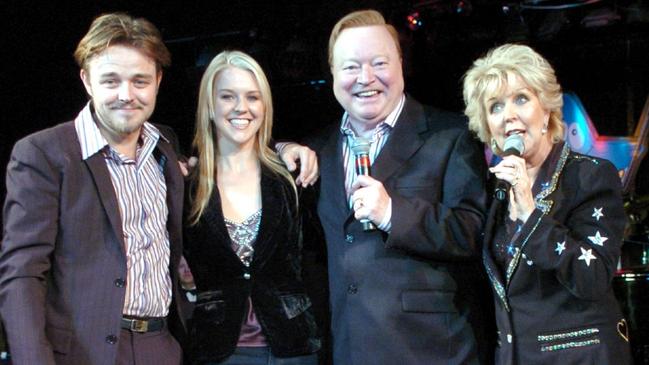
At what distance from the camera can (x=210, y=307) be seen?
291 centimetres

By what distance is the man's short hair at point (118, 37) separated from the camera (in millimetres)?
2703

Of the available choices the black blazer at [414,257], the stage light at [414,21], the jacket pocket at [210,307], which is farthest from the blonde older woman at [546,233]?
the stage light at [414,21]

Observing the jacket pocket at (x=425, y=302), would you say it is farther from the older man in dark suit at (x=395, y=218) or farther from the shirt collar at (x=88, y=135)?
the shirt collar at (x=88, y=135)

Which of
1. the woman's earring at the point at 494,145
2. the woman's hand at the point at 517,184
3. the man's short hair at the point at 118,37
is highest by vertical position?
the man's short hair at the point at 118,37

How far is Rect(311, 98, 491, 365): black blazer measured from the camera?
278 cm

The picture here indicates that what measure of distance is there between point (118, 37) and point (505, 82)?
1.28m

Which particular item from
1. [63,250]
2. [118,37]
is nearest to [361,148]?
[118,37]

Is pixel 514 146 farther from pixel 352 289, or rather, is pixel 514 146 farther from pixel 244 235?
pixel 244 235

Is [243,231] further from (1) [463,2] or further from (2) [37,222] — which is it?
(1) [463,2]

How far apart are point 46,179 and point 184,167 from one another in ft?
2.15

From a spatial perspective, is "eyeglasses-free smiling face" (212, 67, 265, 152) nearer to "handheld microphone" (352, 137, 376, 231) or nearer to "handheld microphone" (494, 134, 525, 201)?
"handheld microphone" (352, 137, 376, 231)

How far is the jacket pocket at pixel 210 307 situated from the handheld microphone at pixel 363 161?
22.6 inches

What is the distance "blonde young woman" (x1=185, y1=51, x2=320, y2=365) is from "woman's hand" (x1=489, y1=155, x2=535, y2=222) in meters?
0.84

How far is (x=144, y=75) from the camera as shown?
275 centimetres
